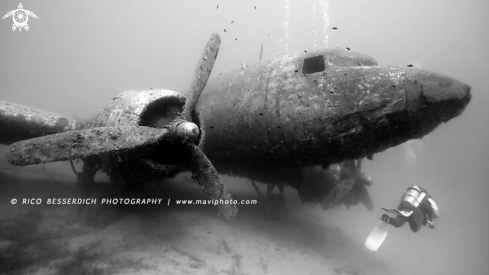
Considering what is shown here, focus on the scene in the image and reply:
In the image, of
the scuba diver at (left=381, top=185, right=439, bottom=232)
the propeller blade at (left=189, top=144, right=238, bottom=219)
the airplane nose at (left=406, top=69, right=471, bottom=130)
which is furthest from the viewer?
the scuba diver at (left=381, top=185, right=439, bottom=232)

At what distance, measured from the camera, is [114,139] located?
3.46 meters

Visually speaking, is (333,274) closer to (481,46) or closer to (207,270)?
(207,270)

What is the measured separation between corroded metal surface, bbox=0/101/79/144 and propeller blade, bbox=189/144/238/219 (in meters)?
5.13

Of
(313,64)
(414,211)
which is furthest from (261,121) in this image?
(414,211)

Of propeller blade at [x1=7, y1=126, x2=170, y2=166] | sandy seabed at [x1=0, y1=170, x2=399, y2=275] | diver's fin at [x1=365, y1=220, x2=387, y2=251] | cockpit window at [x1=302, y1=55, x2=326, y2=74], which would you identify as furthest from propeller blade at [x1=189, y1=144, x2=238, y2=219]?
diver's fin at [x1=365, y1=220, x2=387, y2=251]

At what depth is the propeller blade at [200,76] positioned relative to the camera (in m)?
4.85

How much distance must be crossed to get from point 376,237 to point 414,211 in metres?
2.05

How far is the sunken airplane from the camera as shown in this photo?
11.9 ft

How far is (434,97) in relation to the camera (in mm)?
3611

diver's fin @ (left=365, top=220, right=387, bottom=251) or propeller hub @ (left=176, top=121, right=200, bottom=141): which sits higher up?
propeller hub @ (left=176, top=121, right=200, bottom=141)

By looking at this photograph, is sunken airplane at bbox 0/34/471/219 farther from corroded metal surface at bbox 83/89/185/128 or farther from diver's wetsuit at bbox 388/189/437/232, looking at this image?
diver's wetsuit at bbox 388/189/437/232

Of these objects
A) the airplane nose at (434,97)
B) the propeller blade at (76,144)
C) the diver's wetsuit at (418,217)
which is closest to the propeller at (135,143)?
the propeller blade at (76,144)

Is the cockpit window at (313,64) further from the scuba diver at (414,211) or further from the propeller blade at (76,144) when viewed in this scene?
the scuba diver at (414,211)

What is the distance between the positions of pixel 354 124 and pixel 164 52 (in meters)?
151
